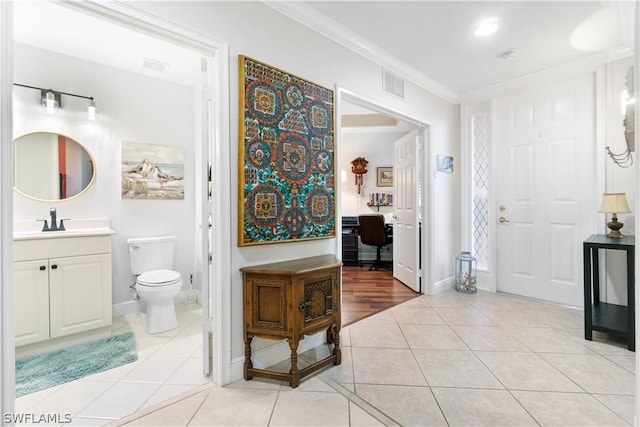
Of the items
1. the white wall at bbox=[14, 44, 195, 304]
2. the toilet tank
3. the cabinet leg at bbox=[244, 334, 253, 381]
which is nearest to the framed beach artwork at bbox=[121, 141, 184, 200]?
the white wall at bbox=[14, 44, 195, 304]

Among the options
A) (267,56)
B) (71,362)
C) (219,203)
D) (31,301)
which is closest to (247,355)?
(219,203)

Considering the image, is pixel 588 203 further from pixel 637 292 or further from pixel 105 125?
pixel 105 125

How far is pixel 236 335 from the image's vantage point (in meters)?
1.81

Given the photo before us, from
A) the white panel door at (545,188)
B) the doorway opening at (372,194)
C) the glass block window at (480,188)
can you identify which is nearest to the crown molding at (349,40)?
the doorway opening at (372,194)

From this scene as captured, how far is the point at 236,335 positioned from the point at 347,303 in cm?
168

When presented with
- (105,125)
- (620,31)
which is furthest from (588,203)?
(105,125)

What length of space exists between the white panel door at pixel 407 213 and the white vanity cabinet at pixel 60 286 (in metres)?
3.21

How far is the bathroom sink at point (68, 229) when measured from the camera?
226cm

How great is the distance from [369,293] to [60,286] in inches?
118

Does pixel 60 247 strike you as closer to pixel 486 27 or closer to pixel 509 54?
pixel 486 27

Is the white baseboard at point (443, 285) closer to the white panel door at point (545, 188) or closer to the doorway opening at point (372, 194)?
the doorway opening at point (372, 194)

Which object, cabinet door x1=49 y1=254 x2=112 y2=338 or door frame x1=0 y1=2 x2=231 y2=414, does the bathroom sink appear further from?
door frame x1=0 y1=2 x2=231 y2=414

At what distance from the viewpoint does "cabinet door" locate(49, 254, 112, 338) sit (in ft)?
7.47

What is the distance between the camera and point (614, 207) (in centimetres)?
247
